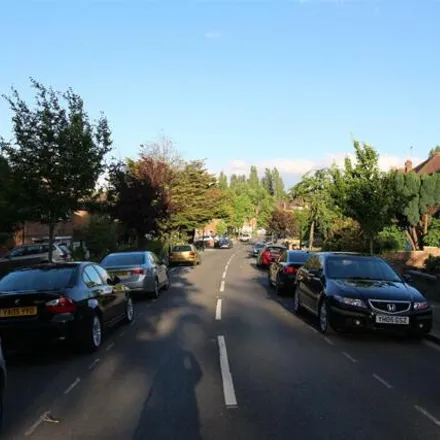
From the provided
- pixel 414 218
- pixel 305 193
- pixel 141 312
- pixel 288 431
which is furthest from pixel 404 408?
pixel 305 193

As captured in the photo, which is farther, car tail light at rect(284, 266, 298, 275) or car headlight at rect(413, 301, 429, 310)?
car tail light at rect(284, 266, 298, 275)

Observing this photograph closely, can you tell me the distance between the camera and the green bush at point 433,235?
30.6 m

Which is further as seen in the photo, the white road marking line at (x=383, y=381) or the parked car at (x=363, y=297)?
the parked car at (x=363, y=297)

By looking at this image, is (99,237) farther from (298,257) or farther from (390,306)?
(390,306)

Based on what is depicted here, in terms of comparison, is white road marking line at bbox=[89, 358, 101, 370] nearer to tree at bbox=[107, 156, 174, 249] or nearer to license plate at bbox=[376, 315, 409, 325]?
license plate at bbox=[376, 315, 409, 325]

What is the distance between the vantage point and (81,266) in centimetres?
952

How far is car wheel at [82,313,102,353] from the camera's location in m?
8.56

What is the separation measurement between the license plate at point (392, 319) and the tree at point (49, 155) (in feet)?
32.9

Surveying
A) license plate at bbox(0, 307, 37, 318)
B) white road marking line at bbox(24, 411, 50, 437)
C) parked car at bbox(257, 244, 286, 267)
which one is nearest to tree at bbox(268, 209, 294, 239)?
parked car at bbox(257, 244, 286, 267)

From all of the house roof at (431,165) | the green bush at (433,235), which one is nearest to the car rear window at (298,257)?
the green bush at (433,235)

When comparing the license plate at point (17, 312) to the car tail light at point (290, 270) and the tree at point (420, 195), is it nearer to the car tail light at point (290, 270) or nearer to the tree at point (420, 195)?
the car tail light at point (290, 270)

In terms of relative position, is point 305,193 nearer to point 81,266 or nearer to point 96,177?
point 96,177

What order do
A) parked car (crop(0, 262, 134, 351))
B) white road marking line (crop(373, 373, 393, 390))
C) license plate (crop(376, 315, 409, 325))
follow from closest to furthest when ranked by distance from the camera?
white road marking line (crop(373, 373, 393, 390)) → parked car (crop(0, 262, 134, 351)) → license plate (crop(376, 315, 409, 325))

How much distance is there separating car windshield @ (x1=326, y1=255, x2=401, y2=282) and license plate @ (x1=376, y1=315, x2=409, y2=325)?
145 centimetres
